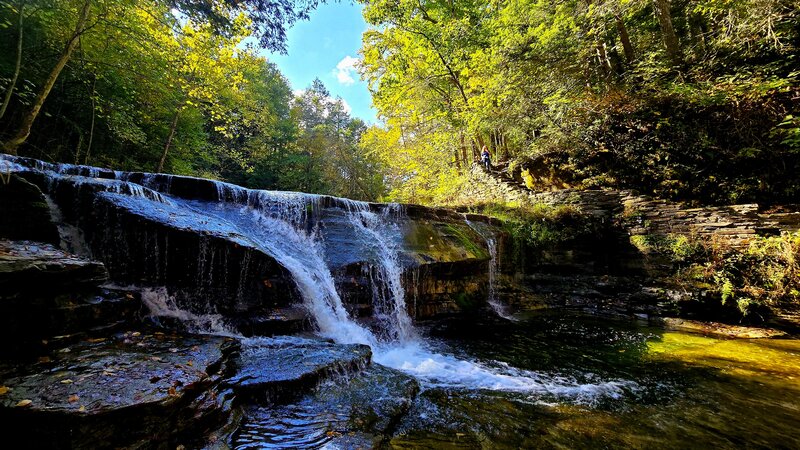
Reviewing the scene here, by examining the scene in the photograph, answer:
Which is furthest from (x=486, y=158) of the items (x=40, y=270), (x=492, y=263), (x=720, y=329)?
(x=40, y=270)

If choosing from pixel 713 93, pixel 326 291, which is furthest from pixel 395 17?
pixel 326 291

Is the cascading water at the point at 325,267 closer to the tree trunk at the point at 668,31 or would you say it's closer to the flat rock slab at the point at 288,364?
the flat rock slab at the point at 288,364

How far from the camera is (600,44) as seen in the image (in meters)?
10.4

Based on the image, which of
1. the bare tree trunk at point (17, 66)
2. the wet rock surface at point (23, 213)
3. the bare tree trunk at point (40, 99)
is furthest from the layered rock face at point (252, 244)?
the bare tree trunk at point (40, 99)

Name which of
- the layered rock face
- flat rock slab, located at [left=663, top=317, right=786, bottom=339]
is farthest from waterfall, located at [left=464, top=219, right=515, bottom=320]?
flat rock slab, located at [left=663, top=317, right=786, bottom=339]

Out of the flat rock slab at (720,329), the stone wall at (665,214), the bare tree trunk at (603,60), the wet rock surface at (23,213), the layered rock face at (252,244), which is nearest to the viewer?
the wet rock surface at (23,213)

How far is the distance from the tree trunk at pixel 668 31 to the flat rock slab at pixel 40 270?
13.5m

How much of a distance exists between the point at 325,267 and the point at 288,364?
263 cm

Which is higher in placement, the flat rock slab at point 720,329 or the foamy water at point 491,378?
the flat rock slab at point 720,329

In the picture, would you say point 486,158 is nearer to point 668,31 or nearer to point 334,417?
point 668,31

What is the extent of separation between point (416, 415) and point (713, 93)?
427 inches

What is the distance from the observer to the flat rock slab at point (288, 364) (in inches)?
115

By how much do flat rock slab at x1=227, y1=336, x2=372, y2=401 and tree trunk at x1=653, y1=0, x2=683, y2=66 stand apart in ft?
38.6

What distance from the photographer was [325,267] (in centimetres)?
588
